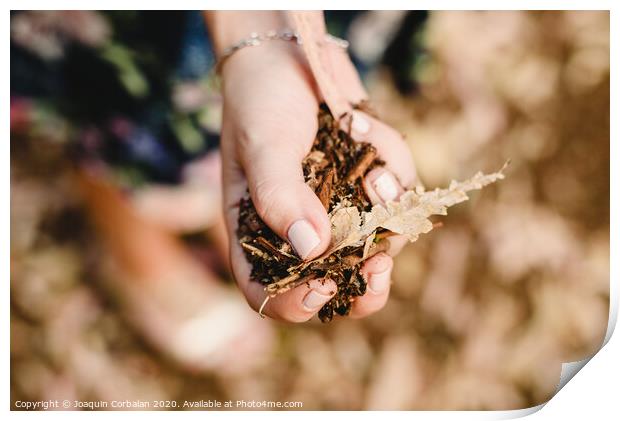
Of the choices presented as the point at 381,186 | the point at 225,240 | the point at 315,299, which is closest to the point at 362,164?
the point at 381,186

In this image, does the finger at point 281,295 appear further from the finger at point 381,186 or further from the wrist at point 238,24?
the wrist at point 238,24

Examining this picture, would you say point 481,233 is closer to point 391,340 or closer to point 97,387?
point 391,340

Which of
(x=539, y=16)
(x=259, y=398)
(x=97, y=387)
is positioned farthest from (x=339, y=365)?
(x=539, y=16)

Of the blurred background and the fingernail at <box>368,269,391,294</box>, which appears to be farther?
the blurred background

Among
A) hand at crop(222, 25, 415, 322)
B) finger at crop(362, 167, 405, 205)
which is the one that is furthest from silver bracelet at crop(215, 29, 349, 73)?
finger at crop(362, 167, 405, 205)

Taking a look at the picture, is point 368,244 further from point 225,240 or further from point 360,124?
point 225,240

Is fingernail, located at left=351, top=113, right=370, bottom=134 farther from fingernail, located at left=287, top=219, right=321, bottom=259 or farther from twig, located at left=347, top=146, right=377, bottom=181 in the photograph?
fingernail, located at left=287, top=219, right=321, bottom=259

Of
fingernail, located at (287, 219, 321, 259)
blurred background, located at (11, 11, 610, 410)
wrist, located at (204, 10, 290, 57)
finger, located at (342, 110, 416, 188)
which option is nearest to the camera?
fingernail, located at (287, 219, 321, 259)
